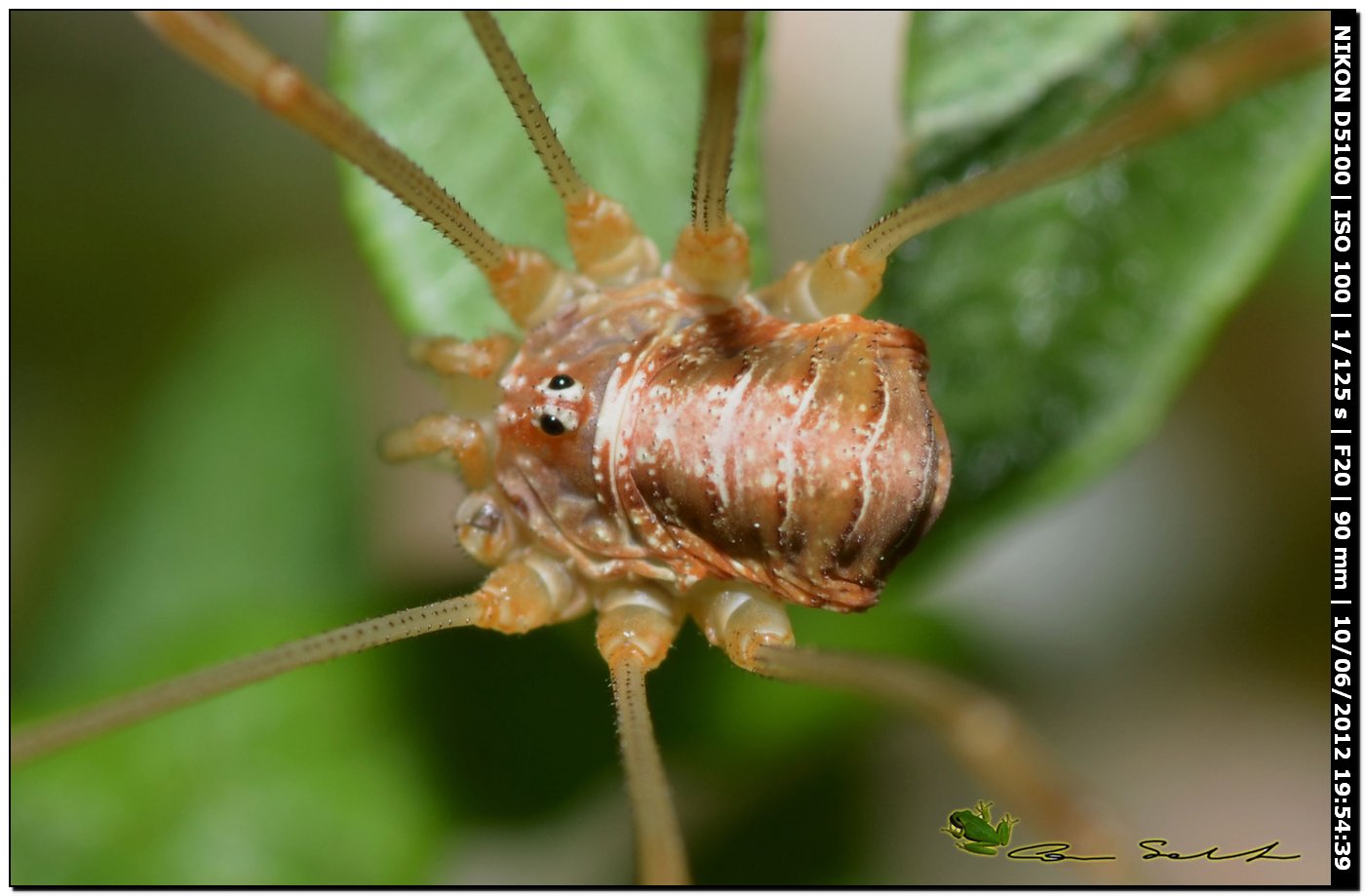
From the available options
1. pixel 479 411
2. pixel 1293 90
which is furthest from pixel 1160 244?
pixel 479 411

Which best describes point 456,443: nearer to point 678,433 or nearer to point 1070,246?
point 678,433

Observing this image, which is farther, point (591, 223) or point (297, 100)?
point (591, 223)

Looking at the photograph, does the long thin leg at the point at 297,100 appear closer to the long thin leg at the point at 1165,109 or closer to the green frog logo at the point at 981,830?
the long thin leg at the point at 1165,109

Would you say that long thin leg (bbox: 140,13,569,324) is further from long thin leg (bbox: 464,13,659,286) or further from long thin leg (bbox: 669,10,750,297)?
long thin leg (bbox: 669,10,750,297)

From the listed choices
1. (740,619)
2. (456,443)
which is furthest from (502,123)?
(740,619)
